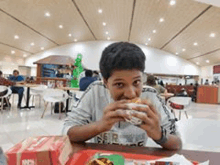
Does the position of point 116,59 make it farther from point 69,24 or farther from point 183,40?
point 183,40

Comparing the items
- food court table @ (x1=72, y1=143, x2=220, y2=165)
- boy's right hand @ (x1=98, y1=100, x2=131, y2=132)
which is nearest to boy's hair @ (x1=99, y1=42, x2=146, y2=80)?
boy's right hand @ (x1=98, y1=100, x2=131, y2=132)

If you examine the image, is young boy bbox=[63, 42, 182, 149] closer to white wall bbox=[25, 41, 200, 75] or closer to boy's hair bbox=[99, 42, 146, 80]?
boy's hair bbox=[99, 42, 146, 80]

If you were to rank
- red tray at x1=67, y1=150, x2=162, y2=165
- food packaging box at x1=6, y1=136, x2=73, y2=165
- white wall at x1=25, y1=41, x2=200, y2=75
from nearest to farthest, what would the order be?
1. food packaging box at x1=6, y1=136, x2=73, y2=165
2. red tray at x1=67, y1=150, x2=162, y2=165
3. white wall at x1=25, y1=41, x2=200, y2=75

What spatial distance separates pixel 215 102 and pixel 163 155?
12.7m

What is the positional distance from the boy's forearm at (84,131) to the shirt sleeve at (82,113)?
7cm

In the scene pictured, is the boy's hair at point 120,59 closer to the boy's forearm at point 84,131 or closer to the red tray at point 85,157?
the boy's forearm at point 84,131

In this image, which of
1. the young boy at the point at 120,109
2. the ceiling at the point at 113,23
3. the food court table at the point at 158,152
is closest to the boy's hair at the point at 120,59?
the young boy at the point at 120,109

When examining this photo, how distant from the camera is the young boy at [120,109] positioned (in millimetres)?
668

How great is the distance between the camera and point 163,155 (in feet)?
2.27

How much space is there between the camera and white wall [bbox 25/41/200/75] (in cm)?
1555

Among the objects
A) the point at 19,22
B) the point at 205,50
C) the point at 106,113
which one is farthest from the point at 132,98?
the point at 205,50

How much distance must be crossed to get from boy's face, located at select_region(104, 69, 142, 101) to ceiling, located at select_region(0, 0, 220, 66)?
786 centimetres

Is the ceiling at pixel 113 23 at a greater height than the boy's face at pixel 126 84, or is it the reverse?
the ceiling at pixel 113 23

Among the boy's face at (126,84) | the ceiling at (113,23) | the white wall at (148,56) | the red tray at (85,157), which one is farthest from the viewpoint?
the white wall at (148,56)
